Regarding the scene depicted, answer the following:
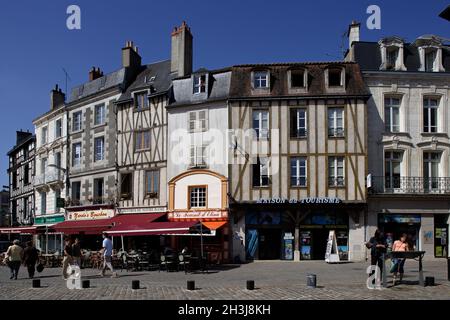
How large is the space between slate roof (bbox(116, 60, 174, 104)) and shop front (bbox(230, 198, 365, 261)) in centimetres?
740

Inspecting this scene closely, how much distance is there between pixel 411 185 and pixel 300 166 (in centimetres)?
500

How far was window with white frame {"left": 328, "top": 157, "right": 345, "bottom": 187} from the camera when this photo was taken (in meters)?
23.9

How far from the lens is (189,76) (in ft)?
86.7

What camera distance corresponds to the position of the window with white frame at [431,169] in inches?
966

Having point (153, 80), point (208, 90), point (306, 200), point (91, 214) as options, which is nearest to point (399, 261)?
point (306, 200)

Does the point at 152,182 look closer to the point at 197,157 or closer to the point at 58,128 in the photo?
the point at 197,157

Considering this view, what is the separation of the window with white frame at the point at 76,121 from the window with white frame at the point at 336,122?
14548 millimetres

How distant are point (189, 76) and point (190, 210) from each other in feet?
21.2

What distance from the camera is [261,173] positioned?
961 inches

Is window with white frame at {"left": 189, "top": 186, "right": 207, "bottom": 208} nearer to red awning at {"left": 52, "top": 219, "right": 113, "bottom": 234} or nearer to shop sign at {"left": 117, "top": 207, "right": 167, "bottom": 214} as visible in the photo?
shop sign at {"left": 117, "top": 207, "right": 167, "bottom": 214}

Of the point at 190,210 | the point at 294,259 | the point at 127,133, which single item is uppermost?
the point at 127,133

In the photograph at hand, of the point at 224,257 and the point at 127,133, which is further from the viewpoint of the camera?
the point at 127,133
